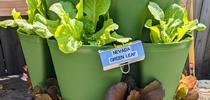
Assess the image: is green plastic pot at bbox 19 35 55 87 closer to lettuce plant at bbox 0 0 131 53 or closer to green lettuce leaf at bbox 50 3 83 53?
lettuce plant at bbox 0 0 131 53

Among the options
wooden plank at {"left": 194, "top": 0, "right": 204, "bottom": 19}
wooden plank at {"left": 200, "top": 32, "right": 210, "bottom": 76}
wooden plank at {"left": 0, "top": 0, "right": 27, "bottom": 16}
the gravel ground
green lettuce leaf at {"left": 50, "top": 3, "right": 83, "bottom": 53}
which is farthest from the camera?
wooden plank at {"left": 200, "top": 32, "right": 210, "bottom": 76}

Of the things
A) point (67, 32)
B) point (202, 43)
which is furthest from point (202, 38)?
point (67, 32)

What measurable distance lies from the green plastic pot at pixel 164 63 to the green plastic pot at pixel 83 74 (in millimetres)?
115

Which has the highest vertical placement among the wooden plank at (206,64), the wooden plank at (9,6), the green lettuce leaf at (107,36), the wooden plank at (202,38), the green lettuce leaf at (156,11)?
the wooden plank at (9,6)

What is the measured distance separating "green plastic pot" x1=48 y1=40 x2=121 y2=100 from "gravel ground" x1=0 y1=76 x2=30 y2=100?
82 cm

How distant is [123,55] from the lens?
3.70 feet

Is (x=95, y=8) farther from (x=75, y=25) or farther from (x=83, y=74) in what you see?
(x=83, y=74)

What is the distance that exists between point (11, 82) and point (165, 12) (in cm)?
132

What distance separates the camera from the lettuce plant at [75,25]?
3.63 ft

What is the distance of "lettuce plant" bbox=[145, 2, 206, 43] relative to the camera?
1151 millimetres

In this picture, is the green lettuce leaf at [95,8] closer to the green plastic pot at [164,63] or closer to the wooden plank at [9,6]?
the green plastic pot at [164,63]

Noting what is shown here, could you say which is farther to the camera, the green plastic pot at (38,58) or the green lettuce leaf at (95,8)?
the green plastic pot at (38,58)

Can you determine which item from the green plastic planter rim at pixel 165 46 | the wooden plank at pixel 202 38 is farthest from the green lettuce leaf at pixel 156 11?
the wooden plank at pixel 202 38

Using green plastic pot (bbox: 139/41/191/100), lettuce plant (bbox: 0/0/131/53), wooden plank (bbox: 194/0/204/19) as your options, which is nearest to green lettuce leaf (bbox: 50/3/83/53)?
lettuce plant (bbox: 0/0/131/53)
